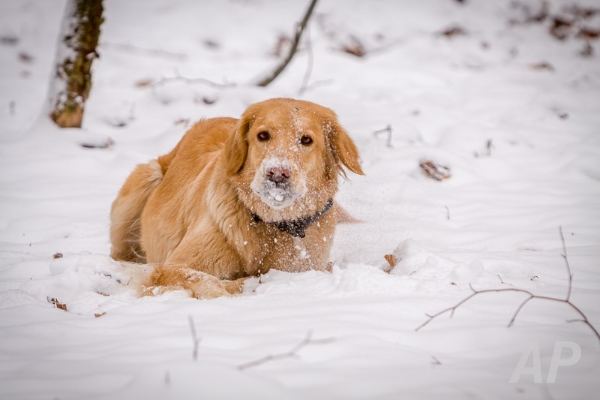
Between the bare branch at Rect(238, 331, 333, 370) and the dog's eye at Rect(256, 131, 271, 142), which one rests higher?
the dog's eye at Rect(256, 131, 271, 142)

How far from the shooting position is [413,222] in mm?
4566

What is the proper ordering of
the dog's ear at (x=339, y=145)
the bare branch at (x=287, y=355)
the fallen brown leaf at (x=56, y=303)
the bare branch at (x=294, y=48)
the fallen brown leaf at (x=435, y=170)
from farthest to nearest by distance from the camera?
the bare branch at (x=294, y=48), the fallen brown leaf at (x=435, y=170), the dog's ear at (x=339, y=145), the fallen brown leaf at (x=56, y=303), the bare branch at (x=287, y=355)

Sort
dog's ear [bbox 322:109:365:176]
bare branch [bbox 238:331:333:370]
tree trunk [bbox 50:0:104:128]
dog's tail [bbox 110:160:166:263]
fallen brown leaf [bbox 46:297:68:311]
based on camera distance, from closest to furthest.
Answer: bare branch [bbox 238:331:333:370] < fallen brown leaf [bbox 46:297:68:311] < dog's ear [bbox 322:109:365:176] < dog's tail [bbox 110:160:166:263] < tree trunk [bbox 50:0:104:128]

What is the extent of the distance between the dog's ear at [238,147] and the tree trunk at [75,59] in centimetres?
421

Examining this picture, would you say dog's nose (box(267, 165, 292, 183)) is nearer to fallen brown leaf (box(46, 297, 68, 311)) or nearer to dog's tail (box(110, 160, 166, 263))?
fallen brown leaf (box(46, 297, 68, 311))

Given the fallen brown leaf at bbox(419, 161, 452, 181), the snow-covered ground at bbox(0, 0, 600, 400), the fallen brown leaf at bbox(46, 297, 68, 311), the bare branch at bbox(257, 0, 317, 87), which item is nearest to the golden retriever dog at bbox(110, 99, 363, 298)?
the snow-covered ground at bbox(0, 0, 600, 400)

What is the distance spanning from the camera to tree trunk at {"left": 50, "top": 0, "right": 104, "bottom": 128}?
6270 millimetres

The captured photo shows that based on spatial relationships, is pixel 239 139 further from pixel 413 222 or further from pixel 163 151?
pixel 163 151

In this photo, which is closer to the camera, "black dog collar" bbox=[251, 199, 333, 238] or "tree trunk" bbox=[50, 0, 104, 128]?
"black dog collar" bbox=[251, 199, 333, 238]

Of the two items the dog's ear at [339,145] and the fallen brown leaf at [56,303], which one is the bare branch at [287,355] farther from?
the dog's ear at [339,145]

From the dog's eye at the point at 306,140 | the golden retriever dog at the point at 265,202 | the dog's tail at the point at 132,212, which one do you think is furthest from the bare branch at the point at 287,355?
the dog's tail at the point at 132,212

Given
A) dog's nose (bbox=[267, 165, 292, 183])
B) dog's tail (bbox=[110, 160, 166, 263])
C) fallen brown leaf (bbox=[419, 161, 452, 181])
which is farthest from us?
fallen brown leaf (bbox=[419, 161, 452, 181])

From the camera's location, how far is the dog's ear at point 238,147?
130 inches

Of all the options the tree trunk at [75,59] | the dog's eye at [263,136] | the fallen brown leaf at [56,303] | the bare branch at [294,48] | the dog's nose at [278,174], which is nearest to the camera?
the fallen brown leaf at [56,303]
